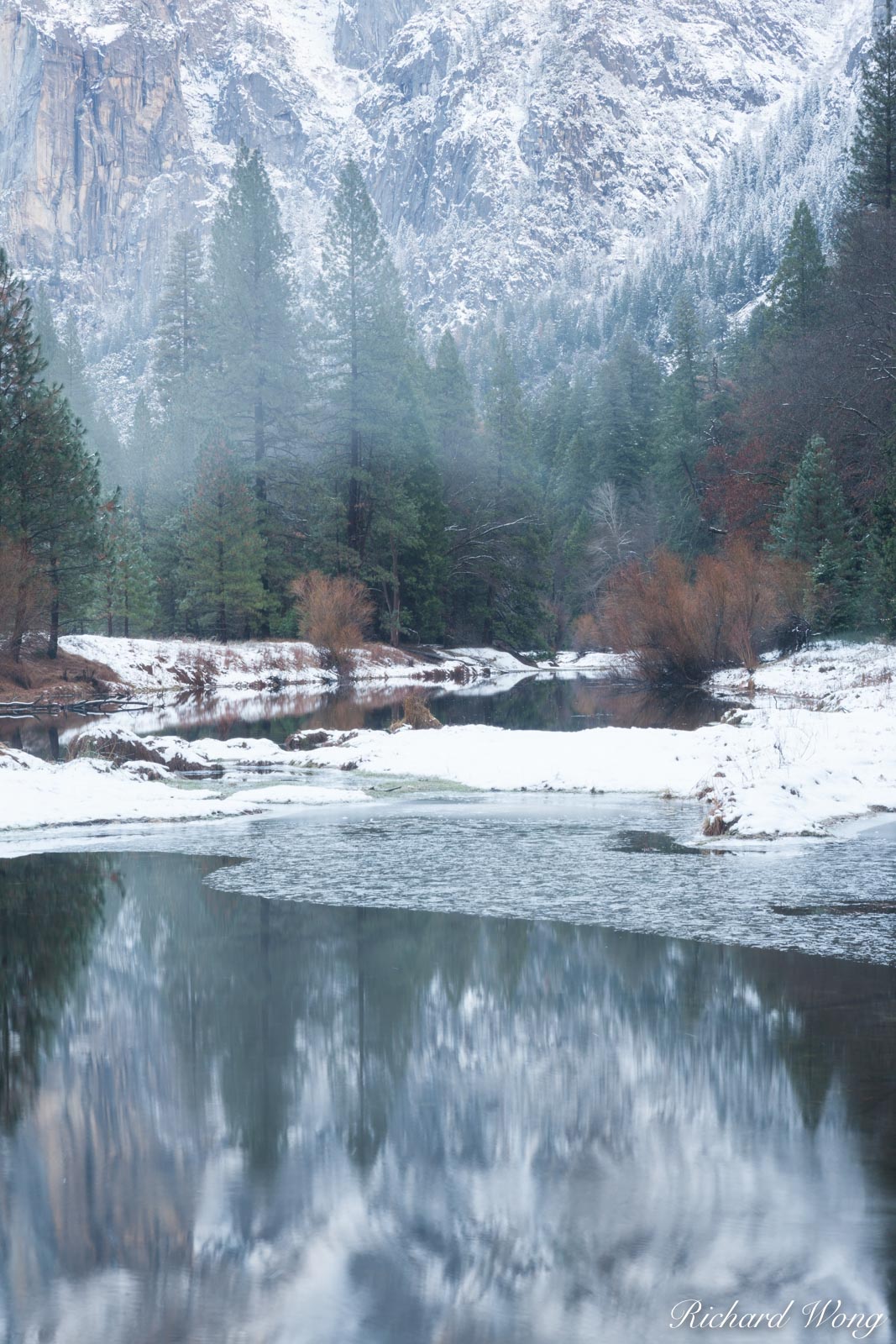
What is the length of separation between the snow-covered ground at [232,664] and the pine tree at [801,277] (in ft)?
77.9

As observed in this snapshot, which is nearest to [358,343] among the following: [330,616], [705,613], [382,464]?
[382,464]

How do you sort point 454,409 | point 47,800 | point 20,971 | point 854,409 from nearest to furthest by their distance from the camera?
point 20,971 < point 47,800 < point 854,409 < point 454,409

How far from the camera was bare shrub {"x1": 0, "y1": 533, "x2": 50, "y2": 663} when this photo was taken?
3488 centimetres

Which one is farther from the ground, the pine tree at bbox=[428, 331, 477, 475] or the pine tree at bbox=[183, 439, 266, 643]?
the pine tree at bbox=[428, 331, 477, 475]

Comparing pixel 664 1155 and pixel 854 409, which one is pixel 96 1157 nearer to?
pixel 664 1155

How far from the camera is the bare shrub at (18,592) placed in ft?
114

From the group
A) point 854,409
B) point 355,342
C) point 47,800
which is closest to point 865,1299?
point 47,800

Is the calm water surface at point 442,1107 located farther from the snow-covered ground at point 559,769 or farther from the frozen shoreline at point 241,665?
the frozen shoreline at point 241,665

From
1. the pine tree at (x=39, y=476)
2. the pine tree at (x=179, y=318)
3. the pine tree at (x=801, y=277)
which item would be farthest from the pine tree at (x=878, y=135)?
the pine tree at (x=179, y=318)

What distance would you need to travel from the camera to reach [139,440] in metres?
91.0

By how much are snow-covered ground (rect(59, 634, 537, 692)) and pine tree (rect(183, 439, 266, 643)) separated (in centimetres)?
191

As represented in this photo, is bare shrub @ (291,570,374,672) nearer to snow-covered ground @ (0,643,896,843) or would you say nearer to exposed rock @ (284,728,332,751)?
exposed rock @ (284,728,332,751)

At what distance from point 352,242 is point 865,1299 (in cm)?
5657

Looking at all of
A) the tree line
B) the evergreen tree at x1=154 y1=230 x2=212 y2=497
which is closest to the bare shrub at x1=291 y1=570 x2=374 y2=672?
the tree line
